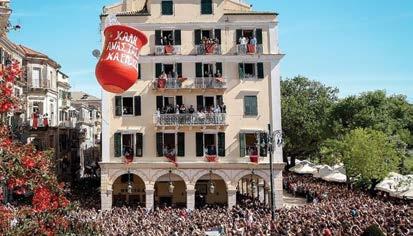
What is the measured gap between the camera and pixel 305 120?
63.1 meters

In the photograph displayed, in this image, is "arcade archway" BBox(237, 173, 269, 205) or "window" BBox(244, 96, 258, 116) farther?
"arcade archway" BBox(237, 173, 269, 205)

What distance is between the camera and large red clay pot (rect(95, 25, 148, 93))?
13.8 meters

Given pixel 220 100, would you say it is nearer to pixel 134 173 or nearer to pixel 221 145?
pixel 221 145

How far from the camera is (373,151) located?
4325 centimetres

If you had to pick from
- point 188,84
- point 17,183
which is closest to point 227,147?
point 188,84

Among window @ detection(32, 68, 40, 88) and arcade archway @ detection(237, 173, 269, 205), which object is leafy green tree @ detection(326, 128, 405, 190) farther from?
window @ detection(32, 68, 40, 88)

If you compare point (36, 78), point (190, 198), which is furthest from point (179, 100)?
point (36, 78)

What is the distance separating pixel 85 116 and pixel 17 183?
67.2m

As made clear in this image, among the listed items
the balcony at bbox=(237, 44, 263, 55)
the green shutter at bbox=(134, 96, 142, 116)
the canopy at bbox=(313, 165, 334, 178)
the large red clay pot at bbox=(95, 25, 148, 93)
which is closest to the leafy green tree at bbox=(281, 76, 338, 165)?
the canopy at bbox=(313, 165, 334, 178)

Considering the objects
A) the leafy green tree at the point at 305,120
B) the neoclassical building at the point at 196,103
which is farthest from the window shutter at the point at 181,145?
the leafy green tree at the point at 305,120

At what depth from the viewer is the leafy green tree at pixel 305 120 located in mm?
62531

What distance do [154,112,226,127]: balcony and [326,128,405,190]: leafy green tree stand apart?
43.3 ft

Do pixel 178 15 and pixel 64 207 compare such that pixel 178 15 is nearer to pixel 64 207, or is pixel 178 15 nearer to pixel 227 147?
pixel 227 147

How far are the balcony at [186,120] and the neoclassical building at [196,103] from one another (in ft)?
0.23
